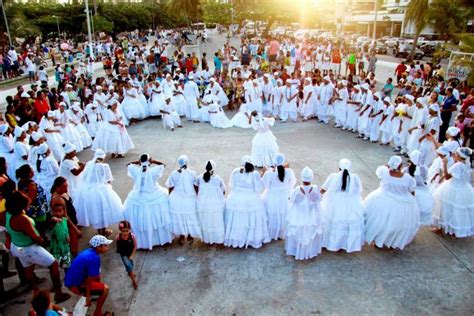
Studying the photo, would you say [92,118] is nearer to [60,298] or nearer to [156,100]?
[156,100]

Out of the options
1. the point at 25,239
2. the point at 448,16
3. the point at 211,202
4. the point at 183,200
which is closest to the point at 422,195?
the point at 211,202

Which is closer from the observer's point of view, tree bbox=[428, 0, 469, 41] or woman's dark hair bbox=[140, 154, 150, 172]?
woman's dark hair bbox=[140, 154, 150, 172]

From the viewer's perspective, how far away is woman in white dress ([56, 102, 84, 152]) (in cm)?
1074

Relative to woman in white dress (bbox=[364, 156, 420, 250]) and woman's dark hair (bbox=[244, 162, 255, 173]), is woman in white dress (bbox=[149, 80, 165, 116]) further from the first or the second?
woman in white dress (bbox=[364, 156, 420, 250])

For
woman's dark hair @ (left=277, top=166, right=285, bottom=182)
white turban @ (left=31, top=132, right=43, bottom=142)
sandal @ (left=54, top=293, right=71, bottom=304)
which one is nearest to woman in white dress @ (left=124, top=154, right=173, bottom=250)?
sandal @ (left=54, top=293, right=71, bottom=304)

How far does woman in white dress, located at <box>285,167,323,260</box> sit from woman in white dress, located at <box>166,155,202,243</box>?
1.56 metres

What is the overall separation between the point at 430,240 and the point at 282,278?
9.48 ft

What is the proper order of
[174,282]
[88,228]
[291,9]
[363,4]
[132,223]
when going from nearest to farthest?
[174,282] → [132,223] → [88,228] → [291,9] → [363,4]

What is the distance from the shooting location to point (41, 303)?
378 centimetres

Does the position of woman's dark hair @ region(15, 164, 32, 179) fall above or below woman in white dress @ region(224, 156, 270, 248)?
above

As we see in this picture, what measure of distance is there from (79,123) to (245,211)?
7496 mm

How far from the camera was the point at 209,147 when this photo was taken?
1166cm

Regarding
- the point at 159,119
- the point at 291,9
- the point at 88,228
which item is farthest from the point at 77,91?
the point at 291,9

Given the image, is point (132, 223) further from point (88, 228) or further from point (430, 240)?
point (430, 240)
